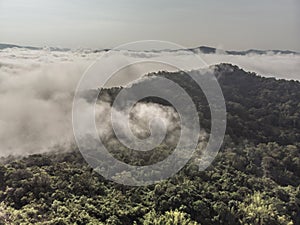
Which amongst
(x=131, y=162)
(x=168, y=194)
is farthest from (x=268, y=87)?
(x=168, y=194)

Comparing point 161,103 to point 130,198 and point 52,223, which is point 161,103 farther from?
point 52,223

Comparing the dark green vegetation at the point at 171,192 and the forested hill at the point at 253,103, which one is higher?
the forested hill at the point at 253,103

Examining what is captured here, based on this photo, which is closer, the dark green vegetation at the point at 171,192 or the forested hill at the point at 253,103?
the dark green vegetation at the point at 171,192

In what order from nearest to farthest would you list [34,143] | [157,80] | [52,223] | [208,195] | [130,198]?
[52,223] < [130,198] < [208,195] < [34,143] < [157,80]

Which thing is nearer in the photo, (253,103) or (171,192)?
(171,192)

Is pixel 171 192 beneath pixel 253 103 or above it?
beneath

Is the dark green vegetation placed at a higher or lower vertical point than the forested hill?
lower

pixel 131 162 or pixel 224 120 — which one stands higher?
pixel 224 120

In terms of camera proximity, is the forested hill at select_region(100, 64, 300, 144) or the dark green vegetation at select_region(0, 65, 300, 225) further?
the forested hill at select_region(100, 64, 300, 144)
